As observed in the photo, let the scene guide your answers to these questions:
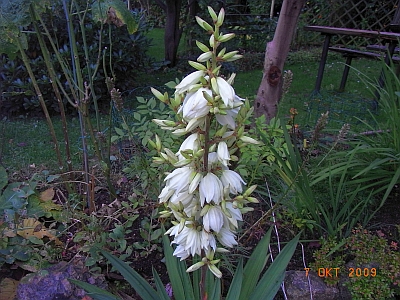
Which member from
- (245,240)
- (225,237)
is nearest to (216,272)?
(225,237)

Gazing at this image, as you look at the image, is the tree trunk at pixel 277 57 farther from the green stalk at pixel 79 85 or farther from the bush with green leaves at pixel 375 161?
the green stalk at pixel 79 85

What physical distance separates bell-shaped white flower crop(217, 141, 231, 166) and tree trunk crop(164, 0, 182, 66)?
6.06m

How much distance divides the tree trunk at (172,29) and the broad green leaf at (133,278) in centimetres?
582

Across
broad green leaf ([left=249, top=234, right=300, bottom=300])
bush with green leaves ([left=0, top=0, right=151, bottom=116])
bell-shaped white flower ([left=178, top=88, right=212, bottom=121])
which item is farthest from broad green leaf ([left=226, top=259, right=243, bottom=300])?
bush with green leaves ([left=0, top=0, right=151, bottom=116])

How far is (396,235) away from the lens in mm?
2346

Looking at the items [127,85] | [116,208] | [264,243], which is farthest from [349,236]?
[127,85]

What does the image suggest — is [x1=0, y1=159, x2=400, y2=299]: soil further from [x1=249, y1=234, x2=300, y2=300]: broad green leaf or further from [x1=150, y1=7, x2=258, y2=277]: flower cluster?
[x1=150, y1=7, x2=258, y2=277]: flower cluster

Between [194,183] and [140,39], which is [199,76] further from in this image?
[140,39]

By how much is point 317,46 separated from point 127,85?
6.19m

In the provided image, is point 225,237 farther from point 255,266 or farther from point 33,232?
point 33,232

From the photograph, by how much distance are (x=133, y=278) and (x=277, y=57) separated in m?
2.10

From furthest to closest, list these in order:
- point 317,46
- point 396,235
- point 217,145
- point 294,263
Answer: point 317,46
point 396,235
point 294,263
point 217,145

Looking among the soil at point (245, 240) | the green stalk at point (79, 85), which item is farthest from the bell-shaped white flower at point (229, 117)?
the green stalk at point (79, 85)

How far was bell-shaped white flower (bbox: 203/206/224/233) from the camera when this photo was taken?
1102mm
